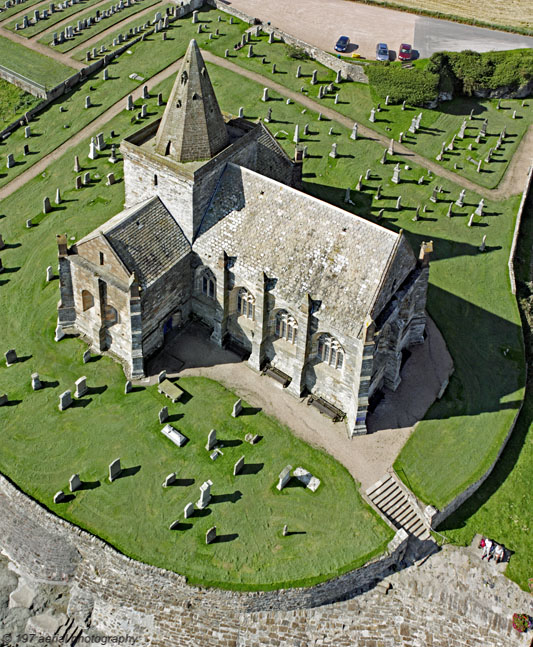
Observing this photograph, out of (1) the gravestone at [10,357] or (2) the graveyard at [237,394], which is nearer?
(2) the graveyard at [237,394]

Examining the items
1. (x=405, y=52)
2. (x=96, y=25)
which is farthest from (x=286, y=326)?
(x=96, y=25)

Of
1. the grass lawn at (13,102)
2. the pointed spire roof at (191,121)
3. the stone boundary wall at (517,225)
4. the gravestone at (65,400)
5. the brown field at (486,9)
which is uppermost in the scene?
the pointed spire roof at (191,121)

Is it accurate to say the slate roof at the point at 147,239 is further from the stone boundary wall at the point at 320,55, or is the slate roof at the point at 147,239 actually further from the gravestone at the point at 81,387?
the stone boundary wall at the point at 320,55

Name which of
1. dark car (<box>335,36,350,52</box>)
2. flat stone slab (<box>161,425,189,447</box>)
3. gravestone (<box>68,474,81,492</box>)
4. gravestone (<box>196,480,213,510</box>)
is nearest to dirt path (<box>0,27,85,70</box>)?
dark car (<box>335,36,350,52</box>)

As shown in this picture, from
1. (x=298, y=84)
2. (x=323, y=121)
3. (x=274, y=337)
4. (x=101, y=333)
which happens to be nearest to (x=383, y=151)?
(x=323, y=121)

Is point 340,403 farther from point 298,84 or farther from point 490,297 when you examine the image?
point 298,84

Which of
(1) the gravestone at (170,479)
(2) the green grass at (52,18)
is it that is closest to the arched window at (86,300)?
(1) the gravestone at (170,479)
